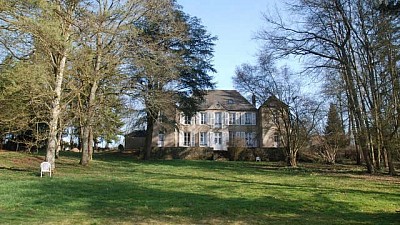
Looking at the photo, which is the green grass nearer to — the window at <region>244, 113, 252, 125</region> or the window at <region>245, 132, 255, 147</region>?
the window at <region>245, 132, 255, 147</region>

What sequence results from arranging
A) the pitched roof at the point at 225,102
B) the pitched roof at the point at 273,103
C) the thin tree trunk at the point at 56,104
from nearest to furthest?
the thin tree trunk at the point at 56,104, the pitched roof at the point at 273,103, the pitched roof at the point at 225,102

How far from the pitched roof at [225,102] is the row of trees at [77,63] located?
34.1 m

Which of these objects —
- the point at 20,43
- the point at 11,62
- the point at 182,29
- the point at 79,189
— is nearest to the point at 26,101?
the point at 11,62

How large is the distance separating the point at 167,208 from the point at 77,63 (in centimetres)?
1026

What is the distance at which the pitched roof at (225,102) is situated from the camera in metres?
61.0

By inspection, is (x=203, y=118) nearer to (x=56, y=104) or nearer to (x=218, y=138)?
(x=218, y=138)

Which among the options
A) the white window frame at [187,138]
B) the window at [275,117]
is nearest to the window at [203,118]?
the white window frame at [187,138]

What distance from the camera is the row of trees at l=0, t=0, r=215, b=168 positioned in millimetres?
14969

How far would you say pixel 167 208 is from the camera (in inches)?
388

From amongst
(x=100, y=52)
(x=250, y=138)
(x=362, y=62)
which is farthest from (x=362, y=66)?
(x=250, y=138)

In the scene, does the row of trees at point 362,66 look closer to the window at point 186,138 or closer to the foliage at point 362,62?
the foliage at point 362,62

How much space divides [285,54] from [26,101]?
1628cm

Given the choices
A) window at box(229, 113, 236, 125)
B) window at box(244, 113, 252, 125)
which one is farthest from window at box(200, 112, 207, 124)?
window at box(244, 113, 252, 125)

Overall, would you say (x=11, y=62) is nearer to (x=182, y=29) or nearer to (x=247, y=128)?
(x=182, y=29)
